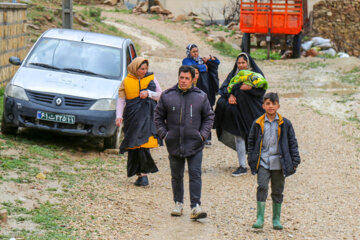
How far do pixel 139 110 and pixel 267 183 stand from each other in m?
2.12

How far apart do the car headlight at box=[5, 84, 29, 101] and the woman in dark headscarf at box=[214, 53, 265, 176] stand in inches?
107

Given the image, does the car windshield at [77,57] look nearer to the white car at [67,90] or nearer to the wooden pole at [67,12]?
the white car at [67,90]

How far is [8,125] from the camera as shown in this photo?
9.52 m

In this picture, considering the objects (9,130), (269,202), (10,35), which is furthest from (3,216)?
(10,35)

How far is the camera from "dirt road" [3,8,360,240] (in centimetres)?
644

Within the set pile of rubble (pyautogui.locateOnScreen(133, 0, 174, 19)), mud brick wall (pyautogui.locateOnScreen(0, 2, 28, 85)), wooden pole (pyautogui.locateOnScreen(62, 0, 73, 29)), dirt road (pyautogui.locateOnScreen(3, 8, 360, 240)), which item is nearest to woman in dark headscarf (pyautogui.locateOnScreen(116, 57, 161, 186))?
dirt road (pyautogui.locateOnScreen(3, 8, 360, 240))

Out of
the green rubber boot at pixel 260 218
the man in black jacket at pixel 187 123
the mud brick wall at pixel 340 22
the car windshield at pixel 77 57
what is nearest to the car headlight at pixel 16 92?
the car windshield at pixel 77 57

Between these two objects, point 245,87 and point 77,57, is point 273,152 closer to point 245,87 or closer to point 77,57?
point 245,87

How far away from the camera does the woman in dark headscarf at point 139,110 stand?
7906mm

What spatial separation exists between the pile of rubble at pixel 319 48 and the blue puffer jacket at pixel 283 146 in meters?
20.4

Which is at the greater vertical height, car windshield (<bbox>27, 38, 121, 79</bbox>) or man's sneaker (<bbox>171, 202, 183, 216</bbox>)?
car windshield (<bbox>27, 38, 121, 79</bbox>)

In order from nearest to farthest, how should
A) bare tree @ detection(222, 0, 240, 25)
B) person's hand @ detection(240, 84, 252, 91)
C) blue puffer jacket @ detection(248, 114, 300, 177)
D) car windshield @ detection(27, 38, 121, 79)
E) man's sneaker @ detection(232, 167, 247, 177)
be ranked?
1. blue puffer jacket @ detection(248, 114, 300, 177)
2. person's hand @ detection(240, 84, 252, 91)
3. man's sneaker @ detection(232, 167, 247, 177)
4. car windshield @ detection(27, 38, 121, 79)
5. bare tree @ detection(222, 0, 240, 25)

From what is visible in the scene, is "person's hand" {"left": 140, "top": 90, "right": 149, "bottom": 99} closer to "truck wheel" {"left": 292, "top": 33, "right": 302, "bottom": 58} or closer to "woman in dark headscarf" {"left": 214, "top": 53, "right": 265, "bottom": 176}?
"woman in dark headscarf" {"left": 214, "top": 53, "right": 265, "bottom": 176}

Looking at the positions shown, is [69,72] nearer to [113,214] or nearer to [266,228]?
[113,214]
